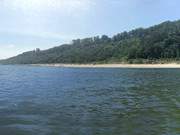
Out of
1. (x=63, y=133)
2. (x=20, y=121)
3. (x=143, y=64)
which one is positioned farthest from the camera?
(x=143, y=64)

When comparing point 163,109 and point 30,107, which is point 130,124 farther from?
point 30,107

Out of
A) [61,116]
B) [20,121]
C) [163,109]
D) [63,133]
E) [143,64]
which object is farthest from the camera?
[143,64]

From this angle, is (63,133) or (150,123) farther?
(150,123)

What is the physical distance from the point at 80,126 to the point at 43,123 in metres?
2.38

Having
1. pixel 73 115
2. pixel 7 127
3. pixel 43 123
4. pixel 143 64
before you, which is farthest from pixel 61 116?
pixel 143 64

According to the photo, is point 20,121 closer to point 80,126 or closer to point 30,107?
point 80,126

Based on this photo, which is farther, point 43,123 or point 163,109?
point 163,109

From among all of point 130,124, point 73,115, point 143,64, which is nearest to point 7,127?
point 73,115

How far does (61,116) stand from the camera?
954 inches

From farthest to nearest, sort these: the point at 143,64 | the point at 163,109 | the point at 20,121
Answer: the point at 143,64 → the point at 163,109 → the point at 20,121

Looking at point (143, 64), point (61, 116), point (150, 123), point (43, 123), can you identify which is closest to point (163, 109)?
point (150, 123)

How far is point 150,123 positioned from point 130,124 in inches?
48.8

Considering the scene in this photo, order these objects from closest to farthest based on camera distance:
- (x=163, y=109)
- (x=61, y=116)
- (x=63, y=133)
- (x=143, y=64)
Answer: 1. (x=63, y=133)
2. (x=61, y=116)
3. (x=163, y=109)
4. (x=143, y=64)

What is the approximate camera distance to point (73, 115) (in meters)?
24.6
